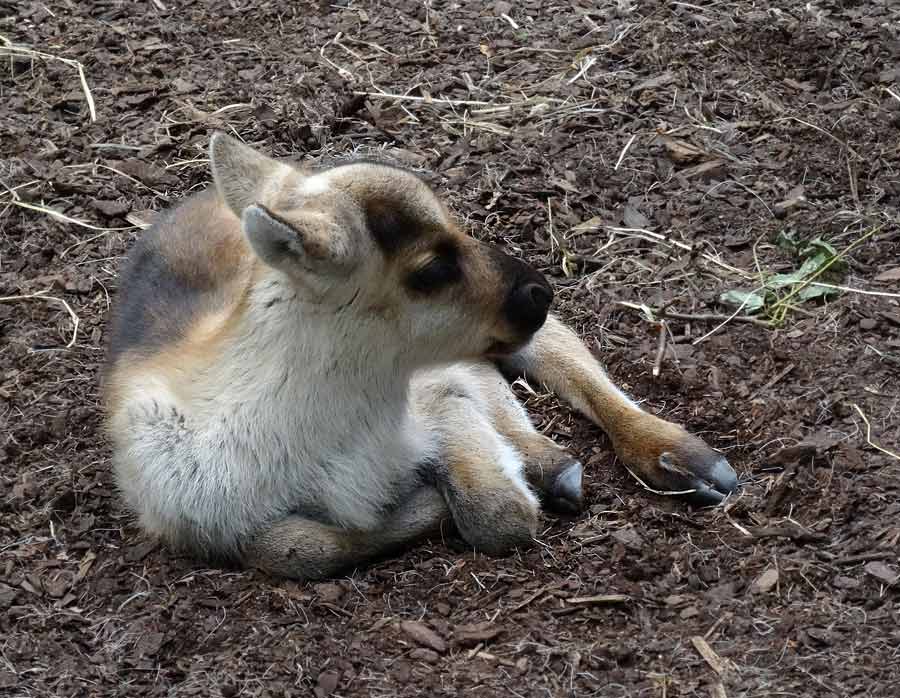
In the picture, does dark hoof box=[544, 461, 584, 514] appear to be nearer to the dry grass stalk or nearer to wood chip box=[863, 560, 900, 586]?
wood chip box=[863, 560, 900, 586]

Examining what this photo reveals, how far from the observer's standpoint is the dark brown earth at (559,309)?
5.32 m

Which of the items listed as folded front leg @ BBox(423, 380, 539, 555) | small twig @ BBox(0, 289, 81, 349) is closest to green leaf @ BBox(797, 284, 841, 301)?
folded front leg @ BBox(423, 380, 539, 555)

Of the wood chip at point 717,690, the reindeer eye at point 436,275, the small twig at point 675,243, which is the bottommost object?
the small twig at point 675,243

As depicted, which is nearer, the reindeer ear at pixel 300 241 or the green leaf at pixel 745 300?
the reindeer ear at pixel 300 241

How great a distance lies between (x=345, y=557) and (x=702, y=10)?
5608 millimetres

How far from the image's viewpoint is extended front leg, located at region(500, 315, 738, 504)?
20.8 ft

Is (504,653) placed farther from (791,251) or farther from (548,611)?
(791,251)

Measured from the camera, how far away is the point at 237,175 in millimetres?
5852

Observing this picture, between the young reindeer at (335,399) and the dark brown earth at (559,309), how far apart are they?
0.18m

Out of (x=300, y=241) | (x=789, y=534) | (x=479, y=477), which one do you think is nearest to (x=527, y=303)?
(x=479, y=477)

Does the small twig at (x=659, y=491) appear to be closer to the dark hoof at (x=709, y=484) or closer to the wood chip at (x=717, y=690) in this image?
the dark hoof at (x=709, y=484)

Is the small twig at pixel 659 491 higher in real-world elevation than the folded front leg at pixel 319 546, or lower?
higher

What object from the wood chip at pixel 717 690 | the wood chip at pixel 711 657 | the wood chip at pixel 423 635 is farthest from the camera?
the wood chip at pixel 423 635

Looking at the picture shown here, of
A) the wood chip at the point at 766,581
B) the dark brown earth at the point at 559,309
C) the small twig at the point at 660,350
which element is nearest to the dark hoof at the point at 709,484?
the dark brown earth at the point at 559,309
